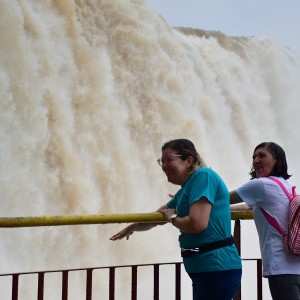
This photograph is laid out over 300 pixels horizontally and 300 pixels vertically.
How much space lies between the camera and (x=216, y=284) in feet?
8.00

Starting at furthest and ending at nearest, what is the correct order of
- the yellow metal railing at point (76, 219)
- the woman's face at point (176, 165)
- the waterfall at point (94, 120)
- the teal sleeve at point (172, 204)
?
the waterfall at point (94, 120) < the teal sleeve at point (172, 204) < the woman's face at point (176, 165) < the yellow metal railing at point (76, 219)

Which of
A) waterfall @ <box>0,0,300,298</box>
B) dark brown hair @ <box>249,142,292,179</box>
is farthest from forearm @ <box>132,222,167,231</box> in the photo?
waterfall @ <box>0,0,300,298</box>

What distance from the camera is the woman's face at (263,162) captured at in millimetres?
2717

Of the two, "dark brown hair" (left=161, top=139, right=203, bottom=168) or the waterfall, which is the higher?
the waterfall

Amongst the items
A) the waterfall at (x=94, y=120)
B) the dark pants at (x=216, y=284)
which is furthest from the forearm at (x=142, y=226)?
the waterfall at (x=94, y=120)

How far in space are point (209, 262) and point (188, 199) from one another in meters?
0.24

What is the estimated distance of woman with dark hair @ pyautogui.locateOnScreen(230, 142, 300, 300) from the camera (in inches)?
99.8

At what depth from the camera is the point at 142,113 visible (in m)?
13.3

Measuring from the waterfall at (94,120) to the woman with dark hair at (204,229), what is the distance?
25.3ft

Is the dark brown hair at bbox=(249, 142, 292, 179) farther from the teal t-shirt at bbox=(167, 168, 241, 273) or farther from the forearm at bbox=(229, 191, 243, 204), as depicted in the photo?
the teal t-shirt at bbox=(167, 168, 241, 273)

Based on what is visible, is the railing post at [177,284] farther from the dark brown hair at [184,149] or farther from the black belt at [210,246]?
A: the dark brown hair at [184,149]

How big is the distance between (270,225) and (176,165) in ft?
1.47

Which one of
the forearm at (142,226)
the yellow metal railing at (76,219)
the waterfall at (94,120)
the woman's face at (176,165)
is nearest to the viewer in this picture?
the yellow metal railing at (76,219)

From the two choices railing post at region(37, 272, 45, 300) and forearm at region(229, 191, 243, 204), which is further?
railing post at region(37, 272, 45, 300)
